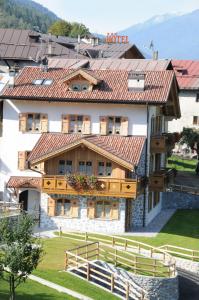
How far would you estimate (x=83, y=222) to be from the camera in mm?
49406

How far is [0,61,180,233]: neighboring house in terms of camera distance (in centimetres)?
4834

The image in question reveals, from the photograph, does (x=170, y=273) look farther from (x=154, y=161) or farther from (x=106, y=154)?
(x=154, y=161)

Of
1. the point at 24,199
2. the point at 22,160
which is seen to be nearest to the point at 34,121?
the point at 22,160

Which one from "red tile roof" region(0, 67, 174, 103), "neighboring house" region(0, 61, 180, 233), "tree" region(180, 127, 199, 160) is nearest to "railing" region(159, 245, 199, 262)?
"neighboring house" region(0, 61, 180, 233)

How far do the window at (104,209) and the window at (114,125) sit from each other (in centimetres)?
480

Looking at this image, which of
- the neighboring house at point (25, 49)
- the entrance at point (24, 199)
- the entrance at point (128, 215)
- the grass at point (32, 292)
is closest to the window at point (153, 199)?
the entrance at point (128, 215)

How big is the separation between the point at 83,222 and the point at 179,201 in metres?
13.1

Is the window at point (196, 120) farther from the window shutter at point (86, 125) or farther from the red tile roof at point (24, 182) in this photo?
the red tile roof at point (24, 182)

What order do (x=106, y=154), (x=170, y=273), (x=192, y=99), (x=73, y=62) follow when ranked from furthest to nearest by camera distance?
1. (x=192, y=99)
2. (x=73, y=62)
3. (x=106, y=154)
4. (x=170, y=273)

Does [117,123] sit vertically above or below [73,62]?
below

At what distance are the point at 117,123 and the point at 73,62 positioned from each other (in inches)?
849

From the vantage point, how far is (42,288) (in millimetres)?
34531

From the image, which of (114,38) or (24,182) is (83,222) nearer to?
(24,182)

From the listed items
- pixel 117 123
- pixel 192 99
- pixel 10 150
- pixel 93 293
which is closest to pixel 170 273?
pixel 93 293
